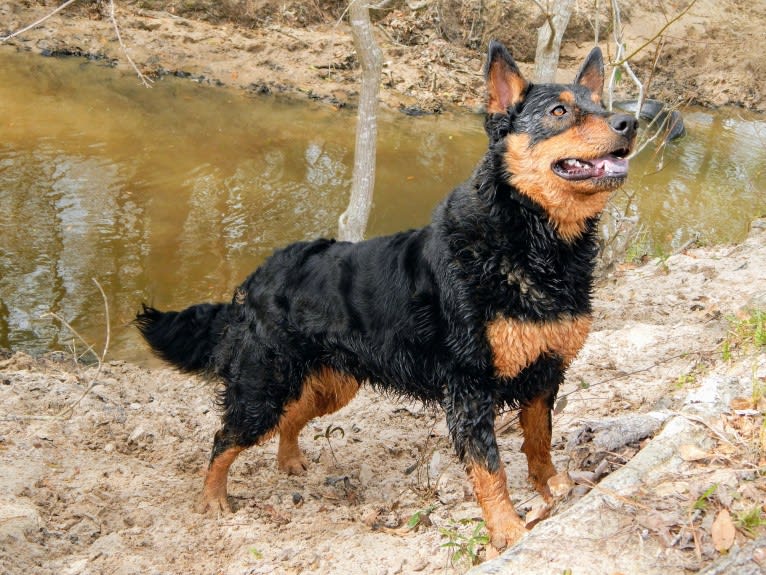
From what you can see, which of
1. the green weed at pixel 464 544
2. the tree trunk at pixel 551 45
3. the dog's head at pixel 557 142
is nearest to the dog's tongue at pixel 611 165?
the dog's head at pixel 557 142

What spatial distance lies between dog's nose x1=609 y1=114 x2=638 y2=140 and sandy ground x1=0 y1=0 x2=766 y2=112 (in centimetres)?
1286

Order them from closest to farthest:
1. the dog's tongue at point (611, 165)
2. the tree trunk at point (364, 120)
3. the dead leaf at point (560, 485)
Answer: the dog's tongue at point (611, 165) → the dead leaf at point (560, 485) → the tree trunk at point (364, 120)

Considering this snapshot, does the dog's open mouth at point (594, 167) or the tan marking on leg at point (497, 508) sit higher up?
the dog's open mouth at point (594, 167)

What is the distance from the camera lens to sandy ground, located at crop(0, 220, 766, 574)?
3592 mm

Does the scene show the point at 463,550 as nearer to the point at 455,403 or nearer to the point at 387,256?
the point at 455,403

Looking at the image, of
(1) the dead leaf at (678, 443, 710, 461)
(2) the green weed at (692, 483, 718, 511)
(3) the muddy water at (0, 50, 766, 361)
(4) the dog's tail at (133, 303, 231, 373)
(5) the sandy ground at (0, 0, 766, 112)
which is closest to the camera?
(2) the green weed at (692, 483, 718, 511)

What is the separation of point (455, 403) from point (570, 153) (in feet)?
4.65

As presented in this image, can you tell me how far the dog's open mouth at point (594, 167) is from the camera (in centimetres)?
372

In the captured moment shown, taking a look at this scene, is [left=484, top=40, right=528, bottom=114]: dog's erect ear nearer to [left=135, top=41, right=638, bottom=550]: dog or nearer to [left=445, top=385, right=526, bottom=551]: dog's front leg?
[left=135, top=41, right=638, bottom=550]: dog

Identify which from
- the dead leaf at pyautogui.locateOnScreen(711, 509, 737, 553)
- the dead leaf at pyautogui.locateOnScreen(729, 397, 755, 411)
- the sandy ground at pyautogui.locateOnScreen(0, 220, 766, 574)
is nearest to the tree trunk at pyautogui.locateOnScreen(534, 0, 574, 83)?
the sandy ground at pyautogui.locateOnScreen(0, 220, 766, 574)

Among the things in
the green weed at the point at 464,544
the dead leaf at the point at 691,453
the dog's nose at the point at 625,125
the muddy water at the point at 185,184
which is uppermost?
the dog's nose at the point at 625,125

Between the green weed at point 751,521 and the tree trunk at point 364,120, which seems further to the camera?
the tree trunk at point 364,120

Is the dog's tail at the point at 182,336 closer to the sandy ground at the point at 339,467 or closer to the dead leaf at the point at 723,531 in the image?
the sandy ground at the point at 339,467

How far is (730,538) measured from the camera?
2.87m
